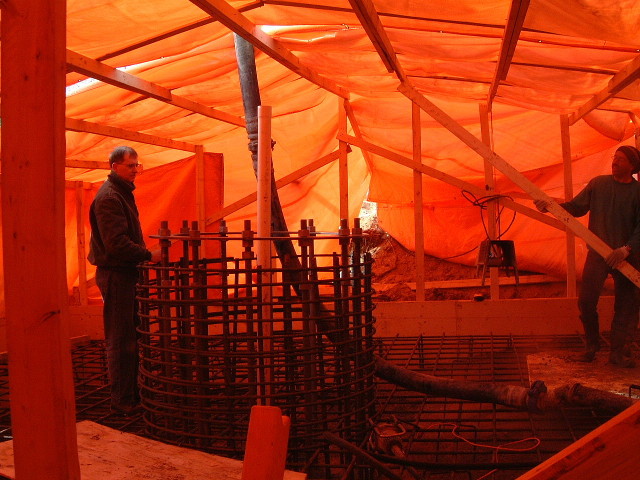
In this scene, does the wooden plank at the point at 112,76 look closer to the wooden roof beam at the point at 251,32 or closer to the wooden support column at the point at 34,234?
the wooden roof beam at the point at 251,32

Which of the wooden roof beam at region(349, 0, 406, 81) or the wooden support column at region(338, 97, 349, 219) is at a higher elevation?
the wooden roof beam at region(349, 0, 406, 81)

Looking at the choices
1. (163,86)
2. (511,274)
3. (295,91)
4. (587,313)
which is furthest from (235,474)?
(511,274)

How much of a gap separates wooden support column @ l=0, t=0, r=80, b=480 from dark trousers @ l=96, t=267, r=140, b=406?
2.91 m

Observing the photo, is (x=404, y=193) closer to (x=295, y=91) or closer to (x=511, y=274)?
(x=511, y=274)

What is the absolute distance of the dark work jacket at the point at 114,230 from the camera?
4.55m

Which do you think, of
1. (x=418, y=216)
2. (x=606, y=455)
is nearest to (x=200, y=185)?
(x=418, y=216)

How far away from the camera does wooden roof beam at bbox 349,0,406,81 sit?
4.20 meters

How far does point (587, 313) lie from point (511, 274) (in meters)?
5.44

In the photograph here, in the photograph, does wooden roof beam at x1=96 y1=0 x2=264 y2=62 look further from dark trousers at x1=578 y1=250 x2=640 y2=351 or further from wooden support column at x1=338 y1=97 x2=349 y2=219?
Result: wooden support column at x1=338 y1=97 x2=349 y2=219

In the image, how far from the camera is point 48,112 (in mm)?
1775

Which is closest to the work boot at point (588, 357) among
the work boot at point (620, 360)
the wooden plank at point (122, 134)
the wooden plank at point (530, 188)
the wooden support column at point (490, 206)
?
the work boot at point (620, 360)

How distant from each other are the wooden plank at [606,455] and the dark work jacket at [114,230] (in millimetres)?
3581

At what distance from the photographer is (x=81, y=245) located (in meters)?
9.72

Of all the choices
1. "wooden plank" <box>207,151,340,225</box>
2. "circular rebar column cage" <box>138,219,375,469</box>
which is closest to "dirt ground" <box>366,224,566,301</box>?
"wooden plank" <box>207,151,340,225</box>
